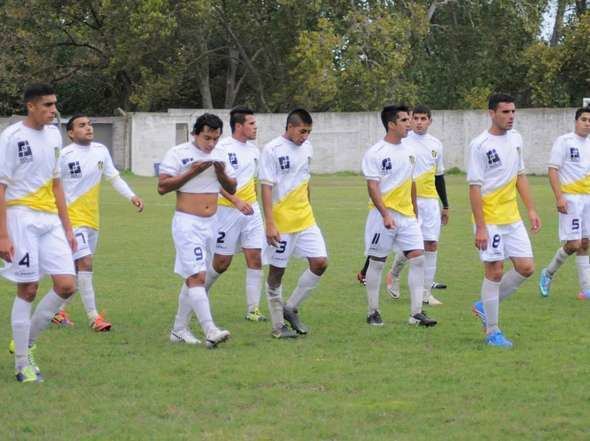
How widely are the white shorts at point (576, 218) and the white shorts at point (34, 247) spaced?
6.49 metres

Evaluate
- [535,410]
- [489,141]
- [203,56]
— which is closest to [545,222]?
[489,141]

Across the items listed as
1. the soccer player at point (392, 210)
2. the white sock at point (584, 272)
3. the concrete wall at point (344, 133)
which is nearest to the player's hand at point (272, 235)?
the soccer player at point (392, 210)

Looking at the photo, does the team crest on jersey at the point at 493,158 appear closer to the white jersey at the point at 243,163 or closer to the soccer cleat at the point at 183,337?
the white jersey at the point at 243,163

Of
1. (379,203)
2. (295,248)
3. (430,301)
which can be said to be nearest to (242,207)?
(295,248)

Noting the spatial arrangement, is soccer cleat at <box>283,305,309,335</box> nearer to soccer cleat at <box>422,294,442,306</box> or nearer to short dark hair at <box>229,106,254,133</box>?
short dark hair at <box>229,106,254,133</box>

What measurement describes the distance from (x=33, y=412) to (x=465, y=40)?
49100mm

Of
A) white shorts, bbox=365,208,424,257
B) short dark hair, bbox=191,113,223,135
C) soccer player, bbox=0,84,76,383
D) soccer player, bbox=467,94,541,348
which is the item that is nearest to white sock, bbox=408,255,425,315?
white shorts, bbox=365,208,424,257

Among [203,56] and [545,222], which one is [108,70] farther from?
[545,222]

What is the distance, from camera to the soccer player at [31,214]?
805 cm

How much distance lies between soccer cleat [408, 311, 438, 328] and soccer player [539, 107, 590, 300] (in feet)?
9.23

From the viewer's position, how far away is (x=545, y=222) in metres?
23.3

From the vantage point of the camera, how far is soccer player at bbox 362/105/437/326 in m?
10.6

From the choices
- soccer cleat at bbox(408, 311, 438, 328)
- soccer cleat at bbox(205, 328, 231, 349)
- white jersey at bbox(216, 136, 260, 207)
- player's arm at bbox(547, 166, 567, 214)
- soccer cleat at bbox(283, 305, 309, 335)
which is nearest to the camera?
soccer cleat at bbox(205, 328, 231, 349)

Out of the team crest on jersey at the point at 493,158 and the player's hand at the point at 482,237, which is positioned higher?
the team crest on jersey at the point at 493,158
